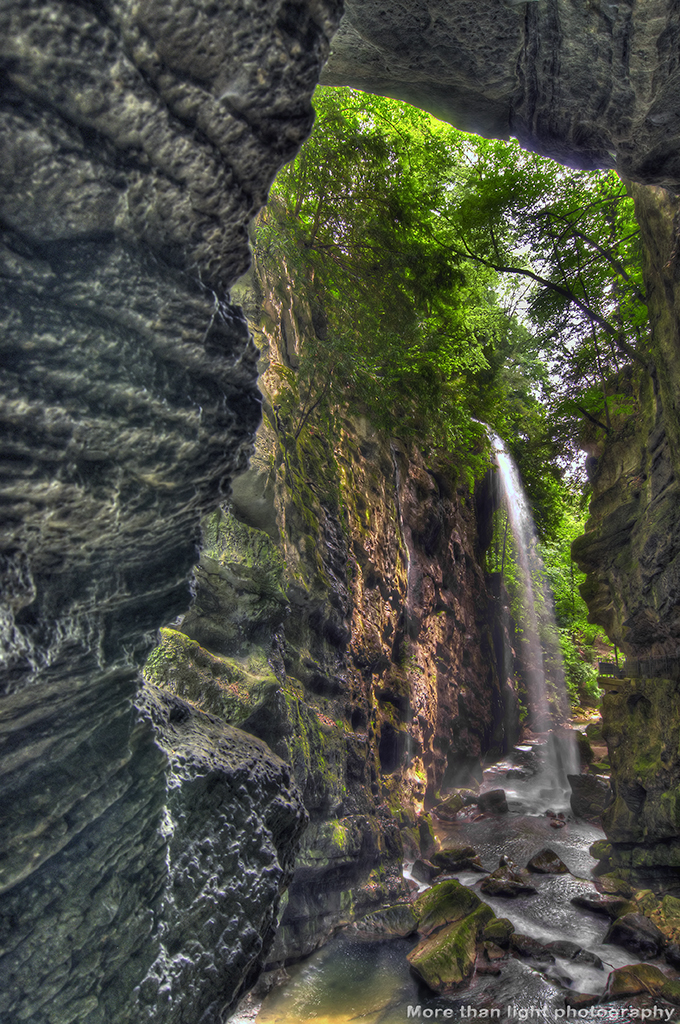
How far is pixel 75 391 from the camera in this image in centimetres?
221

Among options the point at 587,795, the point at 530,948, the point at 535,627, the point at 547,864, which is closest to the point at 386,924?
the point at 530,948

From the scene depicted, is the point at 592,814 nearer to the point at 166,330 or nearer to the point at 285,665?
the point at 285,665

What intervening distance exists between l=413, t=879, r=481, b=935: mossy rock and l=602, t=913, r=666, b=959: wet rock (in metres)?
2.00

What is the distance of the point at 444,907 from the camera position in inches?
349

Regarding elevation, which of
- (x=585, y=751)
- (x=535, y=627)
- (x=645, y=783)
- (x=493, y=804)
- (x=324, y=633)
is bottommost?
(x=493, y=804)

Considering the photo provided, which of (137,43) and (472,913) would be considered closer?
(137,43)

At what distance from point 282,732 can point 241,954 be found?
10.4ft

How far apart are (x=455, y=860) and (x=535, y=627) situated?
16239 mm

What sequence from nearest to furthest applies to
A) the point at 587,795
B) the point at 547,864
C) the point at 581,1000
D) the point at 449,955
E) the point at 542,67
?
1. the point at 542,67
2. the point at 581,1000
3. the point at 449,955
4. the point at 547,864
5. the point at 587,795

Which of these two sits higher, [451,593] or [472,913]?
[451,593]

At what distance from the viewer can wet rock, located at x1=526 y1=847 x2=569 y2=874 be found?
11492 mm

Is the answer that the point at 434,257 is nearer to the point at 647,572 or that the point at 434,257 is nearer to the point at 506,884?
the point at 647,572

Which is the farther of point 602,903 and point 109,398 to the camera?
point 602,903

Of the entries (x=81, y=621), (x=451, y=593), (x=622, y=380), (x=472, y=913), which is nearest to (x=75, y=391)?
(x=81, y=621)
